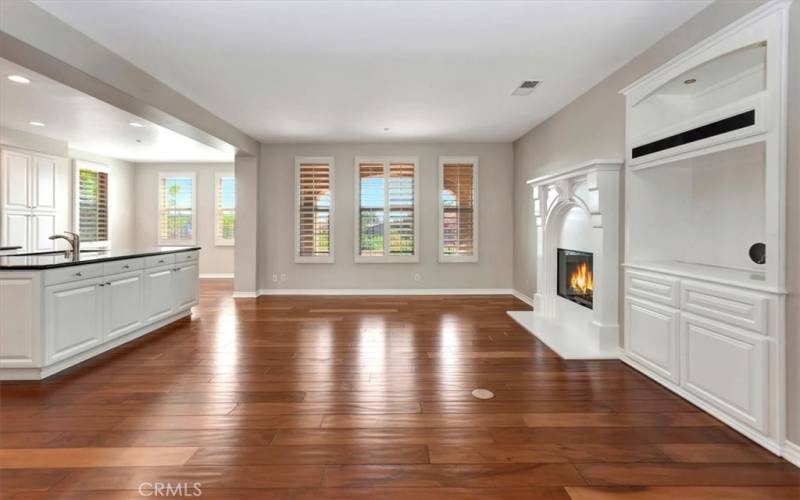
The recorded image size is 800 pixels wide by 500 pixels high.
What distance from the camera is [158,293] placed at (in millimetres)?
4703

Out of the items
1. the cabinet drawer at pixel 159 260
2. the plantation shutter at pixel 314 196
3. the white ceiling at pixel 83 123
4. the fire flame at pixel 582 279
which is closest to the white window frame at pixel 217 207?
the white ceiling at pixel 83 123

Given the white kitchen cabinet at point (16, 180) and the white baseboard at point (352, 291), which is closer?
the white kitchen cabinet at point (16, 180)

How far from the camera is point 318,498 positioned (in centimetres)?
180

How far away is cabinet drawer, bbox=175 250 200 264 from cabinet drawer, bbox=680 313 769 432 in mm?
5510

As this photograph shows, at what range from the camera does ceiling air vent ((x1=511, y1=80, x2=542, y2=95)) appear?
427 cm

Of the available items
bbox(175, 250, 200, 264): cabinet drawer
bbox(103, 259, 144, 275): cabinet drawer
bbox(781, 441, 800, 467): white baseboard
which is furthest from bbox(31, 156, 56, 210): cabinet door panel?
bbox(781, 441, 800, 467): white baseboard

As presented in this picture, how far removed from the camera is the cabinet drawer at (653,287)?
291 centimetres

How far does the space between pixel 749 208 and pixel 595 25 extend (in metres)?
1.81

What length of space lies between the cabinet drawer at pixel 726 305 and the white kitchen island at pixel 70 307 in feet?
16.0

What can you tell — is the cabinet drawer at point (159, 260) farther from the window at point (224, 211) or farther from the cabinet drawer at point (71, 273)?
the window at point (224, 211)

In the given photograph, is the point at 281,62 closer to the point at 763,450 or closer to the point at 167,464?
the point at 167,464

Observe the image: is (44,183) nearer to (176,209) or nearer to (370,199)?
(176,209)

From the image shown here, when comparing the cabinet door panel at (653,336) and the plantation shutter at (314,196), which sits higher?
the plantation shutter at (314,196)

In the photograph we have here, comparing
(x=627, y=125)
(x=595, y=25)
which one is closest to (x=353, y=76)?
(x=595, y=25)
